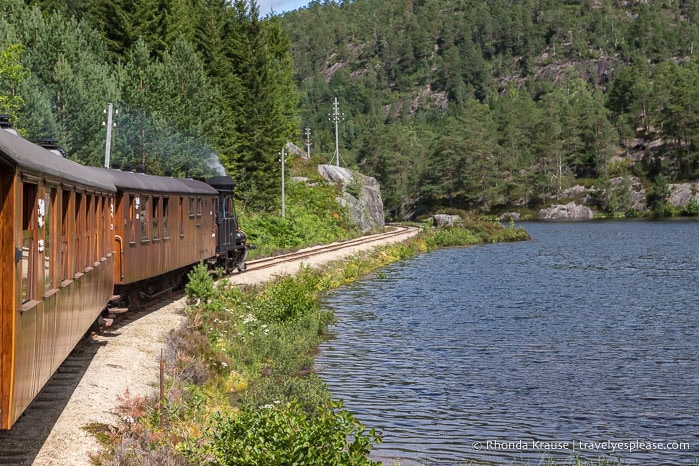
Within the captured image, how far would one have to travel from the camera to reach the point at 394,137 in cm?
15375

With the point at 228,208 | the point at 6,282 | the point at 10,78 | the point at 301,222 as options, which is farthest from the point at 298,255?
the point at 6,282

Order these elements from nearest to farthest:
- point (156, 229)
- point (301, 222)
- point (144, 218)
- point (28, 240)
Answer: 1. point (28, 240)
2. point (144, 218)
3. point (156, 229)
4. point (301, 222)

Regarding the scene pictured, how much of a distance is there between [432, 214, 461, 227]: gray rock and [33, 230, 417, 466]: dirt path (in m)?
72.8

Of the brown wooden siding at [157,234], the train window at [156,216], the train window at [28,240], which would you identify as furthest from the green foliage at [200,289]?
the train window at [28,240]

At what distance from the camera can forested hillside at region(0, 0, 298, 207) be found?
40.3m

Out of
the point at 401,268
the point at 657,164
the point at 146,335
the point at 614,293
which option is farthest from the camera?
the point at 657,164

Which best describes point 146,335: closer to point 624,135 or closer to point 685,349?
point 685,349

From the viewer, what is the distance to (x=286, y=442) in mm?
9703

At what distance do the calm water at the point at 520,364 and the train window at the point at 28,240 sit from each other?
7.59m

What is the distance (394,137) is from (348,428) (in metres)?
145

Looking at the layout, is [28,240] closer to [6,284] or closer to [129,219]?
[6,284]

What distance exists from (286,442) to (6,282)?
366 centimetres

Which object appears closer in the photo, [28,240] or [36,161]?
[28,240]

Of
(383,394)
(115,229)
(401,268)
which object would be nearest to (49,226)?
(115,229)
